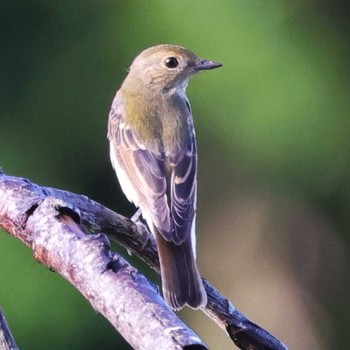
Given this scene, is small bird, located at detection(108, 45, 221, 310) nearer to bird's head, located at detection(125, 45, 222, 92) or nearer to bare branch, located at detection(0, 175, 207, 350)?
bird's head, located at detection(125, 45, 222, 92)

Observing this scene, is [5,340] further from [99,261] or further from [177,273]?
[177,273]

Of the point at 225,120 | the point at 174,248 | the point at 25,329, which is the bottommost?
the point at 25,329

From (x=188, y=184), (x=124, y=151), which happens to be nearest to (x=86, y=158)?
(x=124, y=151)

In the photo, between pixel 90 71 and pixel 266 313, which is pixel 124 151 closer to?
pixel 90 71

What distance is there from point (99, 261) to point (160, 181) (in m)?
1.83

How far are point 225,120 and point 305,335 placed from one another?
1310 mm

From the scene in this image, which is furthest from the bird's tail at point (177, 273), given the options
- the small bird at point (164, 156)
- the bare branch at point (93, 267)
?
the bare branch at point (93, 267)

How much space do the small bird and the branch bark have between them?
1.07 ft

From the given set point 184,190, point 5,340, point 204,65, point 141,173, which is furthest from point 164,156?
point 5,340

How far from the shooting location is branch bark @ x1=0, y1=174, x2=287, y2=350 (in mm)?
1594

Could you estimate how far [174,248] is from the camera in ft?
10.2

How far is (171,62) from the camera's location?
4.30 m

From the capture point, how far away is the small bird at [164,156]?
305cm

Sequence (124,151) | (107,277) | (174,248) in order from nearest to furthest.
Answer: (107,277), (174,248), (124,151)
